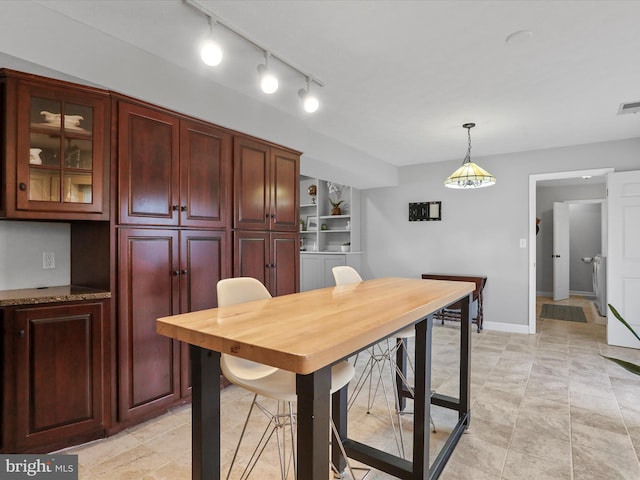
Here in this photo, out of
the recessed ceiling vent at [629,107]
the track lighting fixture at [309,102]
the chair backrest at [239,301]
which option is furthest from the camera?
the recessed ceiling vent at [629,107]

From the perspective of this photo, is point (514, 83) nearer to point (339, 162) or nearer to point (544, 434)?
point (339, 162)

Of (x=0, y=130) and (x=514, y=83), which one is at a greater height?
(x=514, y=83)

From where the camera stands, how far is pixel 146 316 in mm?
2322

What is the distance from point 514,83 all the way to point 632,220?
2553 millimetres

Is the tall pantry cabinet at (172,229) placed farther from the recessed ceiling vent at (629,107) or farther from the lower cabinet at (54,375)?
the recessed ceiling vent at (629,107)

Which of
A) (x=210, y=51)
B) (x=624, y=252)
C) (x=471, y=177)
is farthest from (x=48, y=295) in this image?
(x=624, y=252)

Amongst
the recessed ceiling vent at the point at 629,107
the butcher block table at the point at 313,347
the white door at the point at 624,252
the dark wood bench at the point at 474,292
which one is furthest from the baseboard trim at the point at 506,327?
the butcher block table at the point at 313,347

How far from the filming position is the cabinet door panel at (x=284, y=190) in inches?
129

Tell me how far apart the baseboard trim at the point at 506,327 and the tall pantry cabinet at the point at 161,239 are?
397cm

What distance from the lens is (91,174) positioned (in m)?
2.09

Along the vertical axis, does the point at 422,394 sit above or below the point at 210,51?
below

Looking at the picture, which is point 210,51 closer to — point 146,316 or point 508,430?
point 146,316

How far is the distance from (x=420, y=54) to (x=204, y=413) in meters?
2.38

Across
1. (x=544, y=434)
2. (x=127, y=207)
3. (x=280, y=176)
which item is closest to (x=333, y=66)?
(x=280, y=176)
